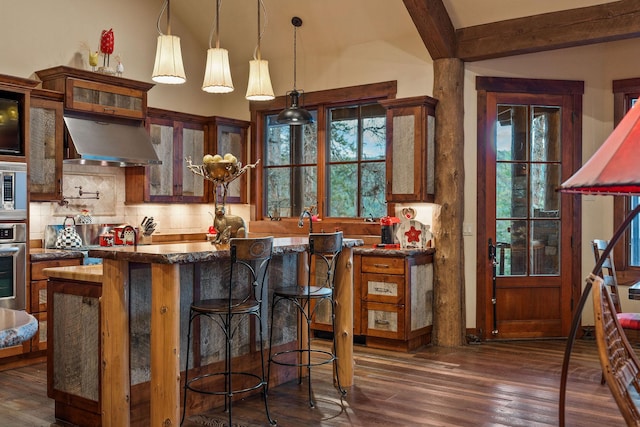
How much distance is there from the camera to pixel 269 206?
7586mm

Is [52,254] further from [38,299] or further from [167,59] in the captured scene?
[167,59]

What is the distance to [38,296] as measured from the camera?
5.28 meters

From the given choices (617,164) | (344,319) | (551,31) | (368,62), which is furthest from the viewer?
(368,62)

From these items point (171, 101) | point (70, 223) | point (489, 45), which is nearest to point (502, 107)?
point (489, 45)

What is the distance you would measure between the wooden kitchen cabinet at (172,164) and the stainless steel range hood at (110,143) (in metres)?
0.30

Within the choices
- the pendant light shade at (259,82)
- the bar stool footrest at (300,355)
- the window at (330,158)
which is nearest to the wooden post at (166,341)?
the bar stool footrest at (300,355)

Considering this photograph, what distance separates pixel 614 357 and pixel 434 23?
14.3 ft

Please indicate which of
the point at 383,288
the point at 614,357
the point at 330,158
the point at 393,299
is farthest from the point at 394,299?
the point at 614,357

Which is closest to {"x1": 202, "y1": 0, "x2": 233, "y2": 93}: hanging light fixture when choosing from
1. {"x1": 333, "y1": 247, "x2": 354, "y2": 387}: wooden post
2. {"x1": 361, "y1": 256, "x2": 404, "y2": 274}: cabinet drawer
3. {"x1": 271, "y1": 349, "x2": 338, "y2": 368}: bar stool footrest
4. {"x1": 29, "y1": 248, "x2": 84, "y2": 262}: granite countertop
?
{"x1": 333, "y1": 247, "x2": 354, "y2": 387}: wooden post

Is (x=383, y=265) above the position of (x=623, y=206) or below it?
below

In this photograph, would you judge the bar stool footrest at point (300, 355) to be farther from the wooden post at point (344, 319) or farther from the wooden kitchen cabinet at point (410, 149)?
the wooden kitchen cabinet at point (410, 149)

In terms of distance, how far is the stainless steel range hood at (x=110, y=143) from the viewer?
18.9 ft

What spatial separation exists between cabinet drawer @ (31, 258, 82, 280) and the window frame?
5092 mm

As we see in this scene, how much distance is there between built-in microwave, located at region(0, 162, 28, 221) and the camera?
506 cm
